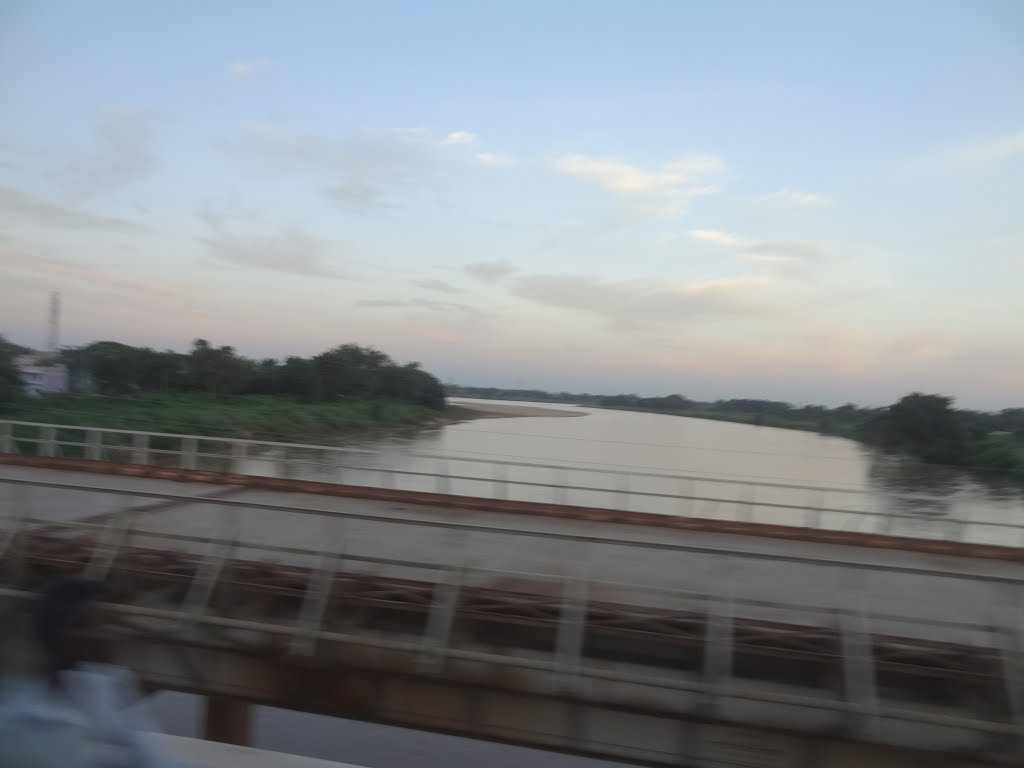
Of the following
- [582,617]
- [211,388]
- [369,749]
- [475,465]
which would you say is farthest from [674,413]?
[582,617]

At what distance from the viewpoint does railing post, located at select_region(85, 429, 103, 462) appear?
1493 cm

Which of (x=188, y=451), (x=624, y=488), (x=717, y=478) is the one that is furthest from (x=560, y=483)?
(x=188, y=451)

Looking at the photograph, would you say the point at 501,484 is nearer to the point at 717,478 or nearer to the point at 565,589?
the point at 717,478

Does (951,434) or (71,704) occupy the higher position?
(951,434)

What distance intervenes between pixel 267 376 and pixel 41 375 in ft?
17.6

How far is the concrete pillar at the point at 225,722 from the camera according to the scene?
832cm

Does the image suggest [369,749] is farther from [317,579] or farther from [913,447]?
[913,447]

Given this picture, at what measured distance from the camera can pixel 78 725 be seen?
2.05 meters

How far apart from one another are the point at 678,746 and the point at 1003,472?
338 inches

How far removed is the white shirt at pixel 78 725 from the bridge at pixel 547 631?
3264 mm

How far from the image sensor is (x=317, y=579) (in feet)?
22.1

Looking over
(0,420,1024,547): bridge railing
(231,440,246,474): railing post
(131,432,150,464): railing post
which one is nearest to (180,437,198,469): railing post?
(0,420,1024,547): bridge railing

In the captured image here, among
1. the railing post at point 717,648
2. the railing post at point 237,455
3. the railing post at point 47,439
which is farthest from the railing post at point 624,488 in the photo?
the railing post at point 47,439

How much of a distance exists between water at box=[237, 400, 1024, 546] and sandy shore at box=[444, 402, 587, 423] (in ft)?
5.64
